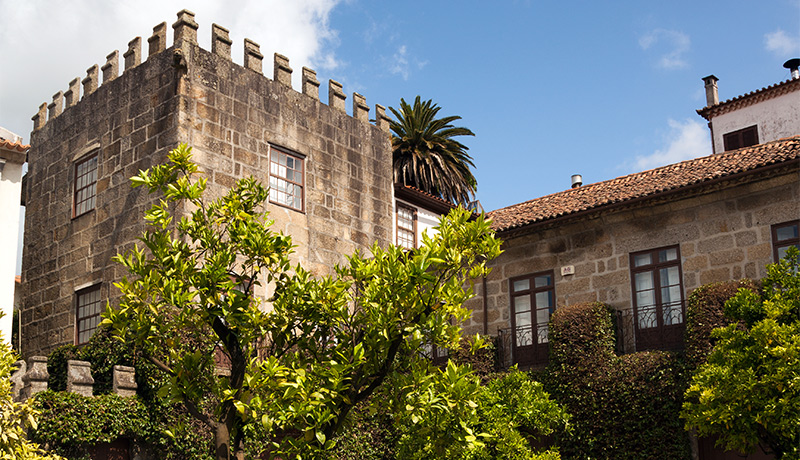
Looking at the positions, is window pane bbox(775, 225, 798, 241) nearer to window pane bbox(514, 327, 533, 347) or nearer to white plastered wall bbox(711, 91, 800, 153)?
window pane bbox(514, 327, 533, 347)

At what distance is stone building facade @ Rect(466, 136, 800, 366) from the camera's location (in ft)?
55.4

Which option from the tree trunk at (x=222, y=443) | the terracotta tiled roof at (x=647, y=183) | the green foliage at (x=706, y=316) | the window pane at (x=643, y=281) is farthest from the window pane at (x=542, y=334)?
the tree trunk at (x=222, y=443)

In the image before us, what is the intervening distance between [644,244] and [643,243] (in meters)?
0.03

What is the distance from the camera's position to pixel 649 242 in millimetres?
18297

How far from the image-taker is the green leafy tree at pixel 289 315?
32.7 feet

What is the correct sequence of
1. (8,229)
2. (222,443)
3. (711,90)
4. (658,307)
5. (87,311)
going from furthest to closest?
(711,90), (87,311), (658,307), (8,229), (222,443)

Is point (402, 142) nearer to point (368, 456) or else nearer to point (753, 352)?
point (368, 456)

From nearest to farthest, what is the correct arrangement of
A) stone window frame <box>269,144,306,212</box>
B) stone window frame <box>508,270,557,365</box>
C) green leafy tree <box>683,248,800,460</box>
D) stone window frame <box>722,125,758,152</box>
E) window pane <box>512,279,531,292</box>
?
green leafy tree <box>683,248,800,460</box>
stone window frame <box>508,270,557,365</box>
stone window frame <box>269,144,306,212</box>
window pane <box>512,279,531,292</box>
stone window frame <box>722,125,758,152</box>

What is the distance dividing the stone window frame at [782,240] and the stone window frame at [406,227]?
11.4m

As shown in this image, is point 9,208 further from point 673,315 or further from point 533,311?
point 673,315

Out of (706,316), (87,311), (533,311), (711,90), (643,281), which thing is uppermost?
(711,90)

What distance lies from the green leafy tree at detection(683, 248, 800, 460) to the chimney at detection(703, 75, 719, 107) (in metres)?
17.2

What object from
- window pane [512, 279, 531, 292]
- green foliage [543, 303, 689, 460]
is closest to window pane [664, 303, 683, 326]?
green foliage [543, 303, 689, 460]

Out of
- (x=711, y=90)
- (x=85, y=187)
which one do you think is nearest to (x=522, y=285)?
(x=85, y=187)
